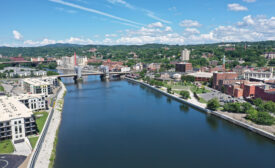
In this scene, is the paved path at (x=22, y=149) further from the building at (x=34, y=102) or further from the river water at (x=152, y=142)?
the building at (x=34, y=102)

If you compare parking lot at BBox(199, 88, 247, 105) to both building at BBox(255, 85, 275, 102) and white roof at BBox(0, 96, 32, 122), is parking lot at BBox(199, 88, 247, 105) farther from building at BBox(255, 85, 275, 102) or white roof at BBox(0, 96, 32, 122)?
white roof at BBox(0, 96, 32, 122)

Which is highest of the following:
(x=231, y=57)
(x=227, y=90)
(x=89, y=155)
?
(x=231, y=57)

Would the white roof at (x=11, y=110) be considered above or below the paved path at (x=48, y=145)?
above

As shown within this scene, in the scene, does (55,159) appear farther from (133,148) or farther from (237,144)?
(237,144)

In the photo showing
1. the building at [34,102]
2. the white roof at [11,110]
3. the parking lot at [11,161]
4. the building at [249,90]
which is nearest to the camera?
the parking lot at [11,161]

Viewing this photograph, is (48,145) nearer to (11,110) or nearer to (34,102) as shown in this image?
(11,110)

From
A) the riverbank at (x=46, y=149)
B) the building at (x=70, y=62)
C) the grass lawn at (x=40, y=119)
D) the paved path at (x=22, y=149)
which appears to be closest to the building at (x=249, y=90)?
the riverbank at (x=46, y=149)

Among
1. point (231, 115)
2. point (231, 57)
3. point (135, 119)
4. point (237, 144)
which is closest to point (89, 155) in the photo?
point (135, 119)
